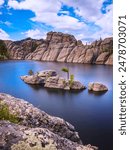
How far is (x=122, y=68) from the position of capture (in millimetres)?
4250

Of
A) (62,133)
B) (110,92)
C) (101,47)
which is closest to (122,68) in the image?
(62,133)

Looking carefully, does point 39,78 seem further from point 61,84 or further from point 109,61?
point 109,61

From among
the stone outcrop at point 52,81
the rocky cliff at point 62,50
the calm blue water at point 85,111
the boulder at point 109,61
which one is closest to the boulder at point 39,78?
the stone outcrop at point 52,81

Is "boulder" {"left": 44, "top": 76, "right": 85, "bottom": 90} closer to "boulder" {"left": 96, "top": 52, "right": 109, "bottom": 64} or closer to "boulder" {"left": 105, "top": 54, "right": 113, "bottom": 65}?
"boulder" {"left": 105, "top": 54, "right": 113, "bottom": 65}

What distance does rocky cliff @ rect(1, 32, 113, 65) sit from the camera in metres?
124

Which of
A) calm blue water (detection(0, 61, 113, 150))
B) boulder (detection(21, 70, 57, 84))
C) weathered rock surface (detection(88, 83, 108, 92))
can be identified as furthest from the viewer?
boulder (detection(21, 70, 57, 84))

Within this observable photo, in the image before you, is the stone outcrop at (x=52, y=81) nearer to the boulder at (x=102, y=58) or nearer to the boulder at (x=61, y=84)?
the boulder at (x=61, y=84)

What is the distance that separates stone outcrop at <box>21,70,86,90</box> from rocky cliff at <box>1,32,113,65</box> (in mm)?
56004

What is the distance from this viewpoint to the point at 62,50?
136 m

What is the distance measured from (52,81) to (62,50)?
77.3 m

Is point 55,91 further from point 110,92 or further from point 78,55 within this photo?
point 78,55

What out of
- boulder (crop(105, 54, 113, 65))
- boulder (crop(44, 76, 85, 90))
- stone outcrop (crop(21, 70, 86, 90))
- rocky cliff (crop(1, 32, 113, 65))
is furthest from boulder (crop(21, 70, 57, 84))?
rocky cliff (crop(1, 32, 113, 65))

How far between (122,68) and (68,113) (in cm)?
3035

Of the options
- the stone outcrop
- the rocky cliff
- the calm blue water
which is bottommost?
the calm blue water
